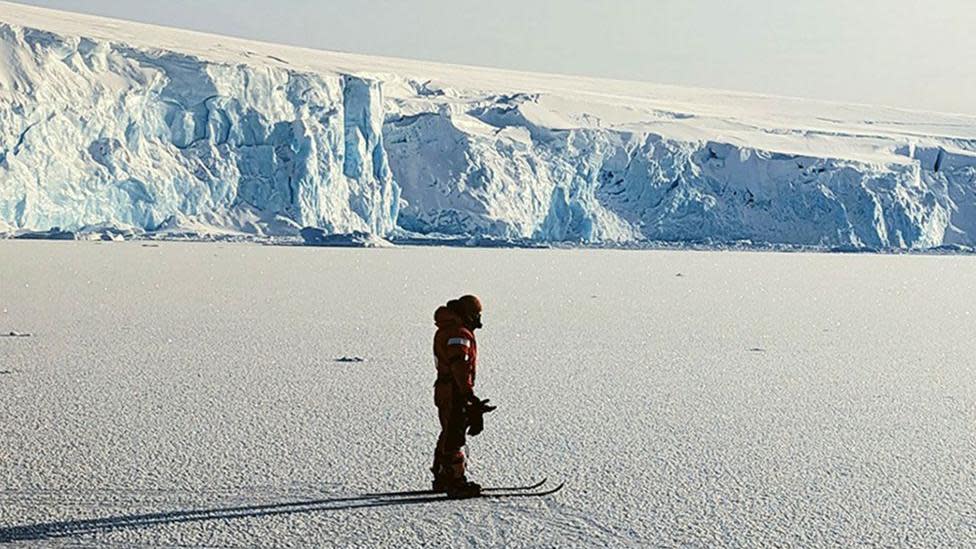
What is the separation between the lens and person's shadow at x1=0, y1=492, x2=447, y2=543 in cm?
376

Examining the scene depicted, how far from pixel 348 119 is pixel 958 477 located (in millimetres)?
30167

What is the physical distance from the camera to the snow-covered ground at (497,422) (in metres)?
4.06

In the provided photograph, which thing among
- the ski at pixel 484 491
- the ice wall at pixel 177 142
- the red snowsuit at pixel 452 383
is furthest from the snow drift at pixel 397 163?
the red snowsuit at pixel 452 383

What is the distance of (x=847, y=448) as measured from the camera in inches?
220

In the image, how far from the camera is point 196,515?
4.04m

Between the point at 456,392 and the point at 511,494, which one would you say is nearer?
the point at 456,392

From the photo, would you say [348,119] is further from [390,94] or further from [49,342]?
[49,342]

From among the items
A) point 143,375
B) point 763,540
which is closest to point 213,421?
point 143,375

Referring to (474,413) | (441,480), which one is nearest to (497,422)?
(441,480)

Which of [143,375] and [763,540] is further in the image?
[143,375]

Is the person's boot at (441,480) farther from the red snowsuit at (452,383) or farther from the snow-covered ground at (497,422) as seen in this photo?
the snow-covered ground at (497,422)

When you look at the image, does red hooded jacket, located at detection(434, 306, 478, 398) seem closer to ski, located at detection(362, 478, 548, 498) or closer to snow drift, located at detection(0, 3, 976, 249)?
ski, located at detection(362, 478, 548, 498)

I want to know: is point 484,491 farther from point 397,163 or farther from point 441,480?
point 397,163

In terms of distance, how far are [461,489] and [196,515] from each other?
103 cm
